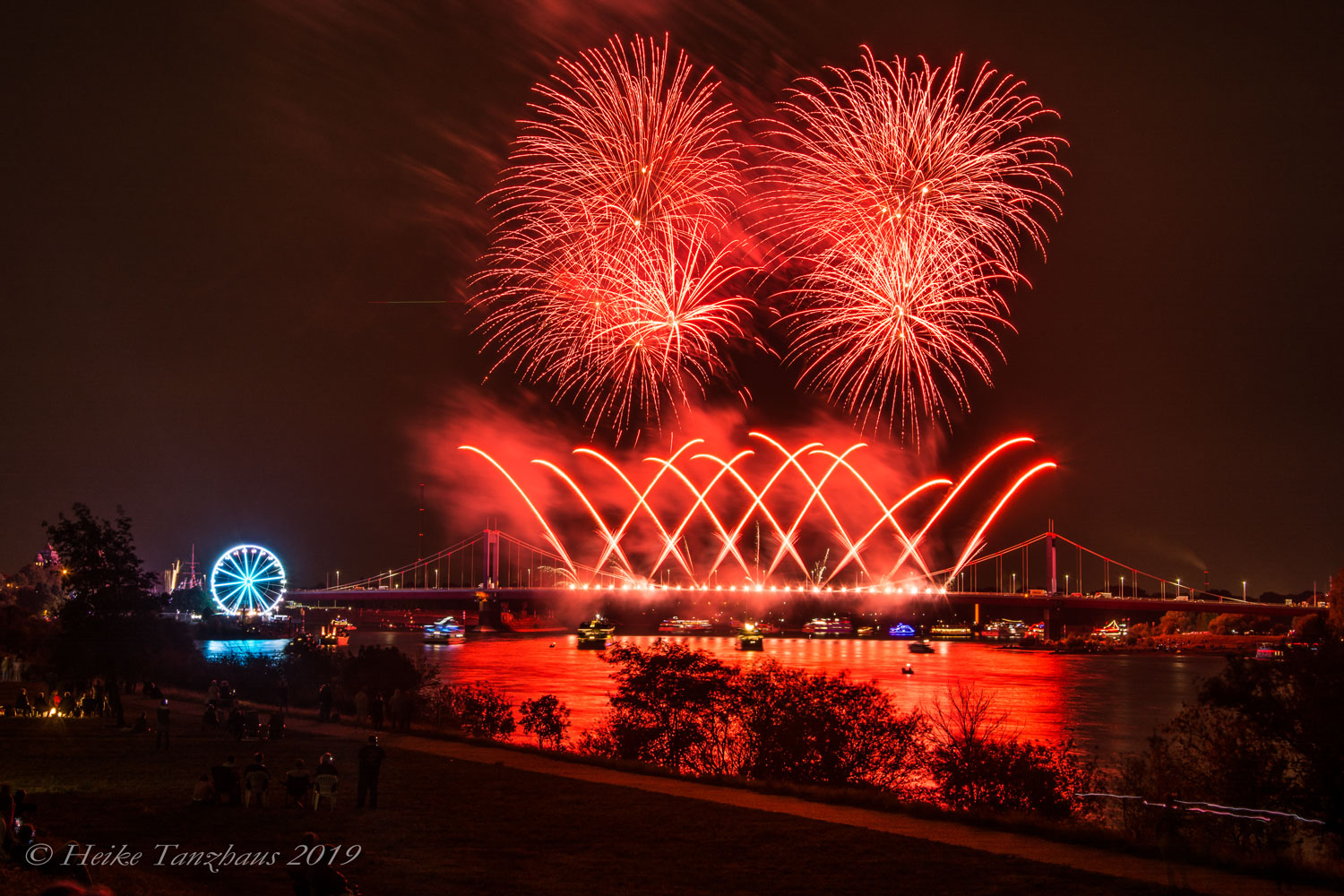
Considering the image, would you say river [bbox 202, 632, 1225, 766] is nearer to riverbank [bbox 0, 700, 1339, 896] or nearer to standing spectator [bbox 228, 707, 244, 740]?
standing spectator [bbox 228, 707, 244, 740]

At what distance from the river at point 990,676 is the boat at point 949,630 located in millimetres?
21176

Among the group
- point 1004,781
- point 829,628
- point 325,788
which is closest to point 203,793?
point 325,788

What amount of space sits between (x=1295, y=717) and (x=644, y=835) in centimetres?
1170

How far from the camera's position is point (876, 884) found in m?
12.2

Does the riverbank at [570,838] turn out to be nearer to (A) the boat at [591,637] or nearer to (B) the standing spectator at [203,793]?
(B) the standing spectator at [203,793]

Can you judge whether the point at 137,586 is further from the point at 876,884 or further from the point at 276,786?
the point at 876,884

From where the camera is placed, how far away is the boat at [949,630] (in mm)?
149125

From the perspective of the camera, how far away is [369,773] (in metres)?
16.5

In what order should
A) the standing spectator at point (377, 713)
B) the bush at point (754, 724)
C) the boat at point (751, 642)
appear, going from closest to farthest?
1. the bush at point (754, 724)
2. the standing spectator at point (377, 713)
3. the boat at point (751, 642)

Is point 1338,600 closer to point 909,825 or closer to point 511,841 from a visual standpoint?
point 909,825

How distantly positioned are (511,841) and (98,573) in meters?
22.8

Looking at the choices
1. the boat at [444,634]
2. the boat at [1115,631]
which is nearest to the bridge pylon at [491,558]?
the boat at [444,634]

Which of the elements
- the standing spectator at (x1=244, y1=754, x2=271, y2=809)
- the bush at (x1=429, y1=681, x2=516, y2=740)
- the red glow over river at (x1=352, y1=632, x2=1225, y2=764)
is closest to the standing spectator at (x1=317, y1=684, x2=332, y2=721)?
the bush at (x1=429, y1=681, x2=516, y2=740)

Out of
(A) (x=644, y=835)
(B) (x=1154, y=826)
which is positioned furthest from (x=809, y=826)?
(B) (x=1154, y=826)
